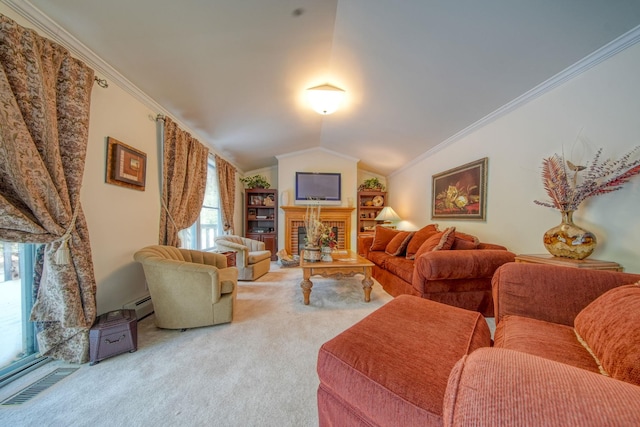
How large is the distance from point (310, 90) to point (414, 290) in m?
2.62

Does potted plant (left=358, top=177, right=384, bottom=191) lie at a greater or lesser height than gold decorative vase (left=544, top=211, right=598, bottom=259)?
greater

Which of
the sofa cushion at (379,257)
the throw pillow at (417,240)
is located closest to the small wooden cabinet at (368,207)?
the sofa cushion at (379,257)

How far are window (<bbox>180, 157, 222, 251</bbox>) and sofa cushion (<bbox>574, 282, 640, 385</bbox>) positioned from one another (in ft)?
13.3

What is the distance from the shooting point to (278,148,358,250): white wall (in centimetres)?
529

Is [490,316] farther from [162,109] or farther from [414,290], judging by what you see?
[162,109]

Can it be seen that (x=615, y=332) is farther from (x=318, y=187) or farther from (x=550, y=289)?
(x=318, y=187)

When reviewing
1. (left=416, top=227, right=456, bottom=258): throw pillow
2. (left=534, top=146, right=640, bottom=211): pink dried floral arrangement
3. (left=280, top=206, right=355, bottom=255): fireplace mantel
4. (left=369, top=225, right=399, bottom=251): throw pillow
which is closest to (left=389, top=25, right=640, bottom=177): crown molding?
(left=534, top=146, right=640, bottom=211): pink dried floral arrangement

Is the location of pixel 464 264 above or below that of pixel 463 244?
below

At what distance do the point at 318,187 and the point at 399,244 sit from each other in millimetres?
2441

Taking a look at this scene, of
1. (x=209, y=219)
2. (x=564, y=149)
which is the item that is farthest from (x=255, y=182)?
(x=564, y=149)

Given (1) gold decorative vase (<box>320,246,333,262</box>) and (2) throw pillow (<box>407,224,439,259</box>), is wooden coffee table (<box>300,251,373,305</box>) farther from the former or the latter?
(2) throw pillow (<box>407,224,439,259</box>)

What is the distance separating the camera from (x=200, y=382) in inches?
54.4

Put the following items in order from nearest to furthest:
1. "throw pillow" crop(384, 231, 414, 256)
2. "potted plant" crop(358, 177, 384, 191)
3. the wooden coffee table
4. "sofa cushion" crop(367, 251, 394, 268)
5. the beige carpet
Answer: the beige carpet → the wooden coffee table → "sofa cushion" crop(367, 251, 394, 268) → "throw pillow" crop(384, 231, 414, 256) → "potted plant" crop(358, 177, 384, 191)

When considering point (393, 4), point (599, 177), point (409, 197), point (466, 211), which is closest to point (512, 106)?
point (599, 177)
